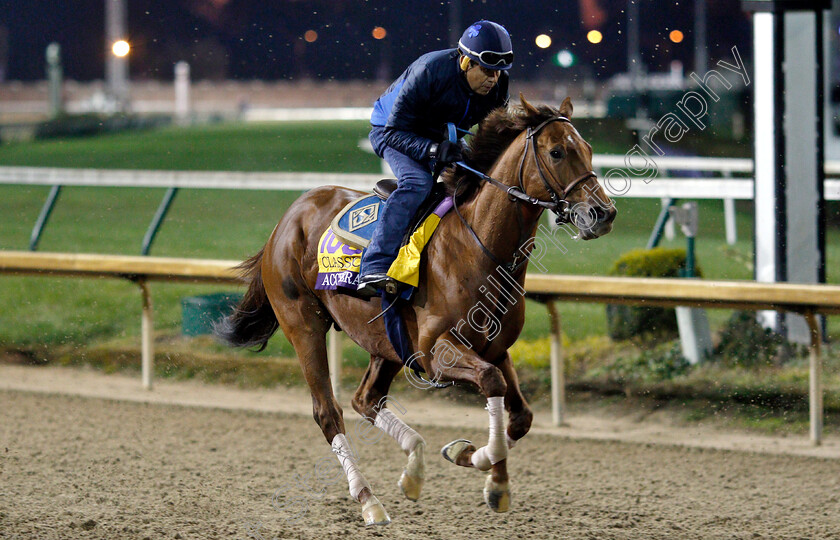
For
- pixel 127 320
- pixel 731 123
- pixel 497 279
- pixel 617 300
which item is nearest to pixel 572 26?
pixel 617 300

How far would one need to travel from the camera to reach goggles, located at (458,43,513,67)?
3424 mm

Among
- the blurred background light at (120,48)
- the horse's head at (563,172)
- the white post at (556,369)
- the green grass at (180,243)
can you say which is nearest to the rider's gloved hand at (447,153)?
the horse's head at (563,172)

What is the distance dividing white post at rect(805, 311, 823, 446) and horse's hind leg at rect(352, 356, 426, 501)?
231 cm

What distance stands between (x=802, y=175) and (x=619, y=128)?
113 centimetres

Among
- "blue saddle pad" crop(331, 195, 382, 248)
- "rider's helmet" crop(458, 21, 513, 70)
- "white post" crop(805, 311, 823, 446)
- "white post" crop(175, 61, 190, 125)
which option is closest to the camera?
"rider's helmet" crop(458, 21, 513, 70)

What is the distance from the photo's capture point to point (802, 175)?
233 inches

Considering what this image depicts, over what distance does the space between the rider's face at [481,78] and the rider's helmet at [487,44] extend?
8 cm

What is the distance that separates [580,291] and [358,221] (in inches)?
79.1

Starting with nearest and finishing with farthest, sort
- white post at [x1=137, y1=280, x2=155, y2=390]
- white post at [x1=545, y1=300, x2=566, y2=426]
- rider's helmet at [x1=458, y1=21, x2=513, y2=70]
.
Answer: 1. rider's helmet at [x1=458, y1=21, x2=513, y2=70]
2. white post at [x1=545, y1=300, x2=566, y2=426]
3. white post at [x1=137, y1=280, x2=155, y2=390]

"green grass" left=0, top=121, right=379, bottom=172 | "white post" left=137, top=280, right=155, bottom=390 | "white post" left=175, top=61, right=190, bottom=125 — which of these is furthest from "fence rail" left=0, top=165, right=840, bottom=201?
"white post" left=175, top=61, right=190, bottom=125

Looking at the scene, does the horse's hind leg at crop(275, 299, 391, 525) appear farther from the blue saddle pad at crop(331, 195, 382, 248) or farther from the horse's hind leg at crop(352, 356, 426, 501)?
the blue saddle pad at crop(331, 195, 382, 248)

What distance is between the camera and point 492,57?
3434 millimetres

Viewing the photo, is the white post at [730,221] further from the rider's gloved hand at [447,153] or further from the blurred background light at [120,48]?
the blurred background light at [120,48]

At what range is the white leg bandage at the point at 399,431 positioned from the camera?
3729 millimetres
